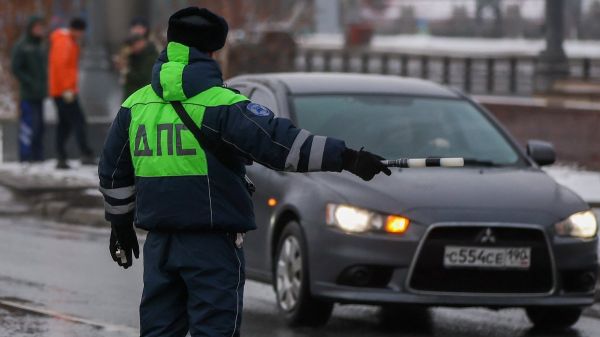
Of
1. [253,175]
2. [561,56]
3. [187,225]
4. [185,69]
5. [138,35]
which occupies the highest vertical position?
[185,69]

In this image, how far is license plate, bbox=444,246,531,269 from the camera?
8.70 m

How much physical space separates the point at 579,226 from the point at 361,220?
1175mm

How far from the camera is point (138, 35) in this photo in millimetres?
18656

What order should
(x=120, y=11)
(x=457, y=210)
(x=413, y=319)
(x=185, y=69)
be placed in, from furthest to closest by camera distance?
(x=120, y=11) → (x=413, y=319) → (x=457, y=210) → (x=185, y=69)

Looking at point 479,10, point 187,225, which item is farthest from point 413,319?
point 479,10

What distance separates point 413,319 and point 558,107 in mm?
10849

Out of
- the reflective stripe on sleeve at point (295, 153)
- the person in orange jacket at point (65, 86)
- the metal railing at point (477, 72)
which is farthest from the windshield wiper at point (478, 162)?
the metal railing at point (477, 72)

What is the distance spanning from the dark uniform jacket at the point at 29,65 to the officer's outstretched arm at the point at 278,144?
48.3ft

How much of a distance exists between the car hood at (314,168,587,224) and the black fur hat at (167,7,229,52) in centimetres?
321

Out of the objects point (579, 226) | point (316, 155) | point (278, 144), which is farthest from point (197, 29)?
point (579, 226)

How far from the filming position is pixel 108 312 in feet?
32.1

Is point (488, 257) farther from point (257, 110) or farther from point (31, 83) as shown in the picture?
point (31, 83)

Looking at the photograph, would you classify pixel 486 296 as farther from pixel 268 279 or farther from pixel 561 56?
pixel 561 56

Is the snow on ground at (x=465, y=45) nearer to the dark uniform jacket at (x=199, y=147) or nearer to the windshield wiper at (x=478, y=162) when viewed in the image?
the windshield wiper at (x=478, y=162)
